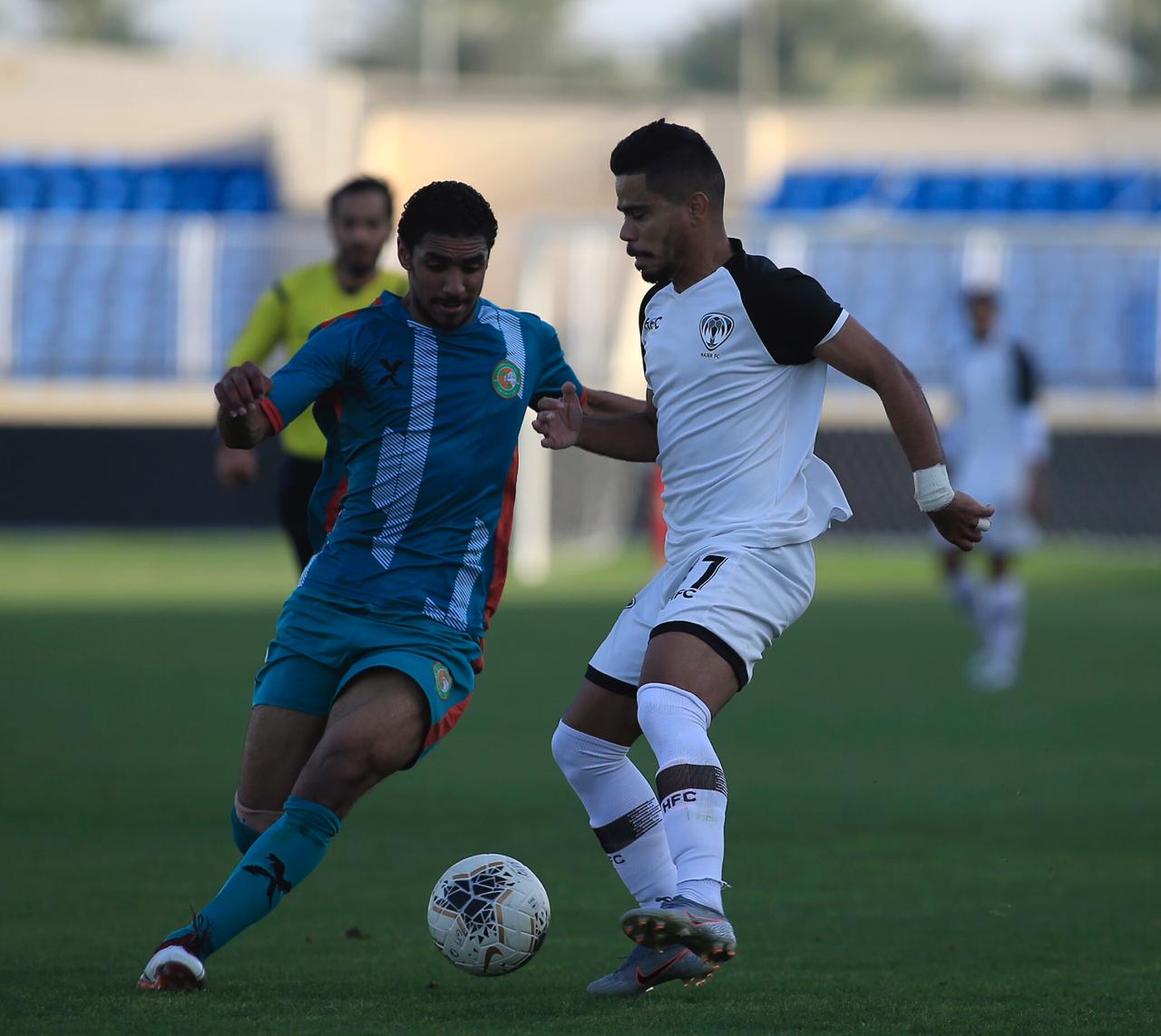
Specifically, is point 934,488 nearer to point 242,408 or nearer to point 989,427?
point 242,408

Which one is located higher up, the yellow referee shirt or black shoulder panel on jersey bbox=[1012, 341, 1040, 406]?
the yellow referee shirt

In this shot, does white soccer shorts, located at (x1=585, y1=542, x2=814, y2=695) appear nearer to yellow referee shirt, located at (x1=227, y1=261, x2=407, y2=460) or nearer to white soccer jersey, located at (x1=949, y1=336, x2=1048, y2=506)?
yellow referee shirt, located at (x1=227, y1=261, x2=407, y2=460)

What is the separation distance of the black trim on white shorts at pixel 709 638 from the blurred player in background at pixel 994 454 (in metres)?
7.97

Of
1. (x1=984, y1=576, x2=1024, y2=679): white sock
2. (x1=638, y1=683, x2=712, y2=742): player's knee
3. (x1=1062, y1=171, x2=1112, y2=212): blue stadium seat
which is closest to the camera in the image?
(x1=638, y1=683, x2=712, y2=742): player's knee

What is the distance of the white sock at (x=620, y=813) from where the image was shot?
4902mm

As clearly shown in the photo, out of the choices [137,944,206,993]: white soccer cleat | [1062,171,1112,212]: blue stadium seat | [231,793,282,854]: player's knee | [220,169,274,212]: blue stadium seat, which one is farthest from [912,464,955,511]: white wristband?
[220,169,274,212]: blue stadium seat

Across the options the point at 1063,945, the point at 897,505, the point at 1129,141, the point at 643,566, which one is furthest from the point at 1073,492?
the point at 1063,945

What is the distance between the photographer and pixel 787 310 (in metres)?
4.70

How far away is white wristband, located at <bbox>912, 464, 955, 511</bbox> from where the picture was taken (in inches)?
188

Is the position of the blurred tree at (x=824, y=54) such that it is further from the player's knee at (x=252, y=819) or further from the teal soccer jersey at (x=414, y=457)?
the player's knee at (x=252, y=819)

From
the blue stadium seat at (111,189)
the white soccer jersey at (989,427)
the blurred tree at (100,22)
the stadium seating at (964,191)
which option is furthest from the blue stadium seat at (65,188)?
the white soccer jersey at (989,427)

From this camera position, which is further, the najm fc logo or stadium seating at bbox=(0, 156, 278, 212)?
stadium seating at bbox=(0, 156, 278, 212)

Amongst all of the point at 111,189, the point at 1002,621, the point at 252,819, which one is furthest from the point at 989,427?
the point at 111,189

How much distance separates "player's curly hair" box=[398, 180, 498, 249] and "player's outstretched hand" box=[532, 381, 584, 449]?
47cm
